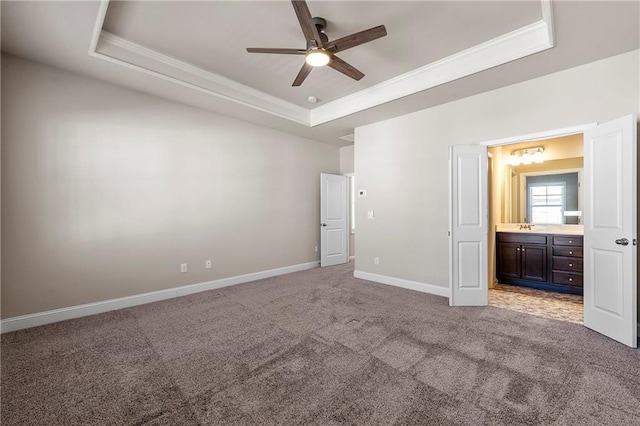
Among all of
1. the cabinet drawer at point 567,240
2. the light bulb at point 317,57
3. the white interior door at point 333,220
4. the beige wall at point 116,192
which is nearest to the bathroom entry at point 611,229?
the cabinet drawer at point 567,240

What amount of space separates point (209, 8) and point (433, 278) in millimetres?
4295

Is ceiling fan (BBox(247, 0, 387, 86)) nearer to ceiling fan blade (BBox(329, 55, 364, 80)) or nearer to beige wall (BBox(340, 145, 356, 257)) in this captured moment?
ceiling fan blade (BBox(329, 55, 364, 80))

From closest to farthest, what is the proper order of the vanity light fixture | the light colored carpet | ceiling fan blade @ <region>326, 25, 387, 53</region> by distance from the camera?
1. the light colored carpet
2. ceiling fan blade @ <region>326, 25, 387, 53</region>
3. the vanity light fixture

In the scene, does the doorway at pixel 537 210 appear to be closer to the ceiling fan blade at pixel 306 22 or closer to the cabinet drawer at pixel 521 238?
the cabinet drawer at pixel 521 238

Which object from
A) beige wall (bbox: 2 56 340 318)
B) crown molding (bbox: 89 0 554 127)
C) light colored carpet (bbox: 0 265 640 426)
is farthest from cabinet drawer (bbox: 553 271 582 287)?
beige wall (bbox: 2 56 340 318)

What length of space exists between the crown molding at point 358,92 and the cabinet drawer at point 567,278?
327 centimetres

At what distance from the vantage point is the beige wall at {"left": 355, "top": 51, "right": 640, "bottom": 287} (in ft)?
9.79

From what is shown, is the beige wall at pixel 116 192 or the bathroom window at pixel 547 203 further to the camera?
the bathroom window at pixel 547 203

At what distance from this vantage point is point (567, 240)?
4.14 meters

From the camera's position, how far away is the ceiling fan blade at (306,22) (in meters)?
2.02

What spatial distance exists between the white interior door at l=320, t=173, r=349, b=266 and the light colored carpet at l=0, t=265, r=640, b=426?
9.21 ft

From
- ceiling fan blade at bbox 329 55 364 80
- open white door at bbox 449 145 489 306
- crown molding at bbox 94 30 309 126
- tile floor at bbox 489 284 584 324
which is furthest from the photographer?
open white door at bbox 449 145 489 306

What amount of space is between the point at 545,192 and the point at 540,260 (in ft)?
4.20

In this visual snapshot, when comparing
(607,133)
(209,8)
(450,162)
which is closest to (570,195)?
(607,133)
